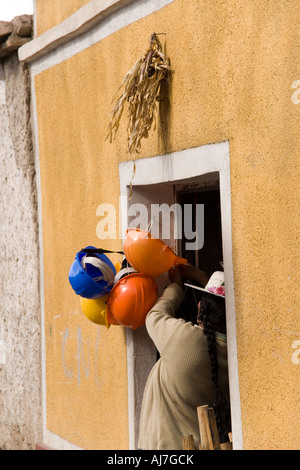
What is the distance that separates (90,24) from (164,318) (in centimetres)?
210

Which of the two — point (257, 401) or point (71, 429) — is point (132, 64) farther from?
point (71, 429)

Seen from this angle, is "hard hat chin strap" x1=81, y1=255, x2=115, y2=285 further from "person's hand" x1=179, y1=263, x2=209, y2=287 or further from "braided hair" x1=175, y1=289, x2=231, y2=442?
"braided hair" x1=175, y1=289, x2=231, y2=442

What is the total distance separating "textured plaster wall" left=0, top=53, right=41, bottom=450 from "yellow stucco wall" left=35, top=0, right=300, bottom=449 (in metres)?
0.78

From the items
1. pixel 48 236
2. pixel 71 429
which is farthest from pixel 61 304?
pixel 71 429

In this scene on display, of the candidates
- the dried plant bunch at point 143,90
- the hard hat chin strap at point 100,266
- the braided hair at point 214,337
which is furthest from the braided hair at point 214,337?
the dried plant bunch at point 143,90

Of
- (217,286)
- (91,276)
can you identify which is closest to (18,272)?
(91,276)

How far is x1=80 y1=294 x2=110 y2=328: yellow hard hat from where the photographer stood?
447 centimetres

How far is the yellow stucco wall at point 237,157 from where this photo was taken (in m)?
3.23

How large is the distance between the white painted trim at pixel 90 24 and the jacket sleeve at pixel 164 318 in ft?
5.27

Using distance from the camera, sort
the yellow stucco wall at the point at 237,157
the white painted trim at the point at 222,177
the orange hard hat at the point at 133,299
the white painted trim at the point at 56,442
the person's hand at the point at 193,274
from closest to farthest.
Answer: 1. the yellow stucco wall at the point at 237,157
2. the white painted trim at the point at 222,177
3. the orange hard hat at the point at 133,299
4. the person's hand at the point at 193,274
5. the white painted trim at the point at 56,442

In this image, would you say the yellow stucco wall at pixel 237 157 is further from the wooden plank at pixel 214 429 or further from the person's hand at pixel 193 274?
the person's hand at pixel 193 274

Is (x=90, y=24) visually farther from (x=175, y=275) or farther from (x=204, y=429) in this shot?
(x=204, y=429)

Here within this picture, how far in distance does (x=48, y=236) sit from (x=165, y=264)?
1692 millimetres

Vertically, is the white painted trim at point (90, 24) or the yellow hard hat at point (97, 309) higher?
the white painted trim at point (90, 24)
